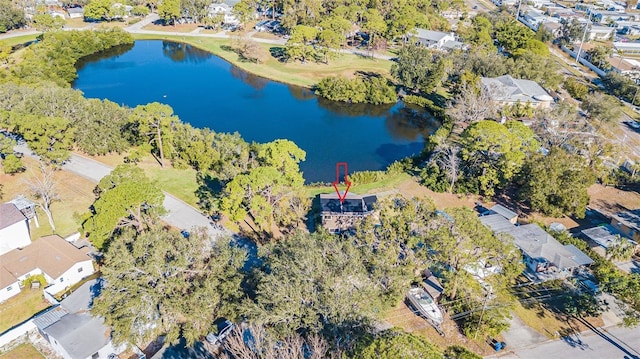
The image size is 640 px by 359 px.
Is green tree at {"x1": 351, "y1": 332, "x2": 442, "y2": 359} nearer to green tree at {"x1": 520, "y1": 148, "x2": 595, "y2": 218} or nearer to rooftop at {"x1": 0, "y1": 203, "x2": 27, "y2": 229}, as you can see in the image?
green tree at {"x1": 520, "y1": 148, "x2": 595, "y2": 218}

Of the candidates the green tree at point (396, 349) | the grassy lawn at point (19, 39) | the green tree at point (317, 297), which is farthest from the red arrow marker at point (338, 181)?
the grassy lawn at point (19, 39)

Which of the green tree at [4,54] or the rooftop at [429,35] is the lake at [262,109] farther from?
the rooftop at [429,35]

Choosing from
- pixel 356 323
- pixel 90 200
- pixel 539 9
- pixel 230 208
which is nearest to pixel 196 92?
pixel 90 200

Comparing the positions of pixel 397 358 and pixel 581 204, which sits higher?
pixel 397 358

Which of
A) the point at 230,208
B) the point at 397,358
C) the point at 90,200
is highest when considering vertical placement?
the point at 397,358

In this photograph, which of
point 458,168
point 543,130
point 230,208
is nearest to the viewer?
point 230,208

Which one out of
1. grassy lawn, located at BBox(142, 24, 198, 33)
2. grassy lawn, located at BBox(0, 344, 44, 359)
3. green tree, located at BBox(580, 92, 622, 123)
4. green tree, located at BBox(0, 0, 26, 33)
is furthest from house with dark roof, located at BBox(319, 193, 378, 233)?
green tree, located at BBox(0, 0, 26, 33)

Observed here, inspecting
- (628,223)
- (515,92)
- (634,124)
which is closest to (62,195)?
(628,223)

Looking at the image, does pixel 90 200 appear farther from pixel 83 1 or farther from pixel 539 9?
pixel 539 9
